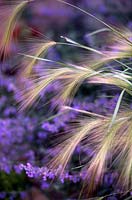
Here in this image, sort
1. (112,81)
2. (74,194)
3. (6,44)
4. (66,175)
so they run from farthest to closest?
1. (74,194)
2. (6,44)
3. (66,175)
4. (112,81)

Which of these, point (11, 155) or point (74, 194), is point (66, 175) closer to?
point (74, 194)

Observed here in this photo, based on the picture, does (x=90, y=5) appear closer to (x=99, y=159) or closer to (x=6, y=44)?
(x=6, y=44)

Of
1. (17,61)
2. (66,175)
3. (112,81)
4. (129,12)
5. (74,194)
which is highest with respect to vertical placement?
(129,12)

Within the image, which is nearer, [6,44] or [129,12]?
[6,44]

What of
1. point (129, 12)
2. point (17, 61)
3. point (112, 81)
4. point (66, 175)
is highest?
point (129, 12)

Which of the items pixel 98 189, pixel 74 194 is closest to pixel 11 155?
pixel 74 194

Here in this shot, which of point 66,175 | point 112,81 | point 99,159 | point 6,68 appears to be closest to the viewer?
point 99,159

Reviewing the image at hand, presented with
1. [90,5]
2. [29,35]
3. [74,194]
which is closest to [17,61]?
[29,35]

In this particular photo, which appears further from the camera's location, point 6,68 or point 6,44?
point 6,68

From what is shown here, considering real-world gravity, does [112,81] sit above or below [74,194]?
above
